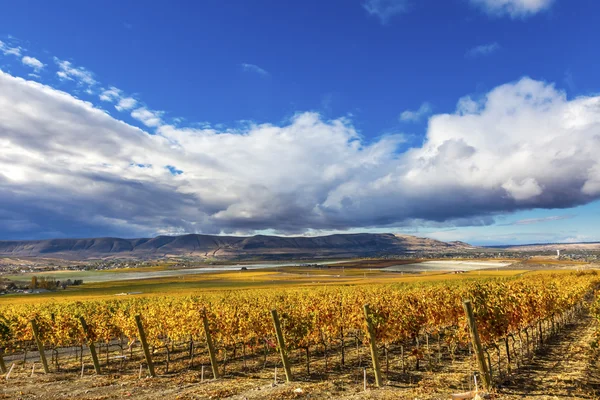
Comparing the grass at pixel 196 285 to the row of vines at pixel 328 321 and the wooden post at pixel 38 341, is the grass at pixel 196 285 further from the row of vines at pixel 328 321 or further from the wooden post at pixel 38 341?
the wooden post at pixel 38 341

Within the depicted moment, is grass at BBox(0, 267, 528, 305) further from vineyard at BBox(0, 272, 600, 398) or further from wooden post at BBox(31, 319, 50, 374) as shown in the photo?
wooden post at BBox(31, 319, 50, 374)

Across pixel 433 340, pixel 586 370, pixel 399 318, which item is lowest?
pixel 433 340

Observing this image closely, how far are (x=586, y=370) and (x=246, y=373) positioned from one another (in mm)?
19762

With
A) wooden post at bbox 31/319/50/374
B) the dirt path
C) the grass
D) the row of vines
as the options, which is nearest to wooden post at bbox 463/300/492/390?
the dirt path

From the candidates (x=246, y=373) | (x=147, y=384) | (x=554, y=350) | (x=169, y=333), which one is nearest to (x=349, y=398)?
(x=246, y=373)

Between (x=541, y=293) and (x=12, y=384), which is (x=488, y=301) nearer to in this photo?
(x=541, y=293)

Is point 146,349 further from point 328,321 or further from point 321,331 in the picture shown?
point 328,321

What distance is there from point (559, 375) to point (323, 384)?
12.7m

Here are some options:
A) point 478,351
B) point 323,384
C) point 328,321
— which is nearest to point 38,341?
point 328,321

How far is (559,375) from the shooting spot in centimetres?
1869

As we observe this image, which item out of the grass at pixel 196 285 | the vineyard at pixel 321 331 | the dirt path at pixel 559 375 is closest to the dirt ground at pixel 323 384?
the dirt path at pixel 559 375

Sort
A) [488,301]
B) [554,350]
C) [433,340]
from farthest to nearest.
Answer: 1. [433,340]
2. [554,350]
3. [488,301]

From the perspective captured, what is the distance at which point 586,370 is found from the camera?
19172mm

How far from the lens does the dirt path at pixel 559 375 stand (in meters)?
15.5
